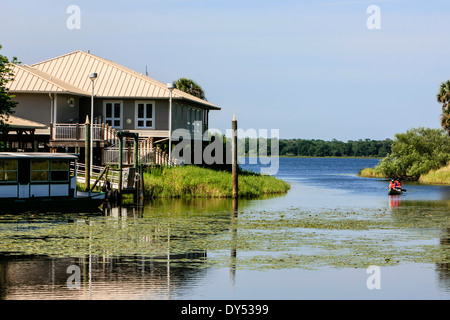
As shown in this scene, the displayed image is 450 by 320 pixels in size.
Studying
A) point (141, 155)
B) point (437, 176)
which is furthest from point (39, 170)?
point (437, 176)

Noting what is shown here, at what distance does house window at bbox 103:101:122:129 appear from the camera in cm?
5703

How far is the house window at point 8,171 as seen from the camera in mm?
34375

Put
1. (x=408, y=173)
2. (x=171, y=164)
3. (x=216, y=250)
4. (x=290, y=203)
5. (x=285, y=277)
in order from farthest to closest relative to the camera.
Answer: (x=408, y=173) → (x=171, y=164) → (x=290, y=203) → (x=216, y=250) → (x=285, y=277)

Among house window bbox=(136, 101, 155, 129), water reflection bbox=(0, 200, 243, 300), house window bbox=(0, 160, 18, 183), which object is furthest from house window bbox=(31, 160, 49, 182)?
Result: house window bbox=(136, 101, 155, 129)

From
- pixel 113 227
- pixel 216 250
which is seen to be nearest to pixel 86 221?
pixel 113 227

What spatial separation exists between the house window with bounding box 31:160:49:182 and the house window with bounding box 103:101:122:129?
21.4 metres

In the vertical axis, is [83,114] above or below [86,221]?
above

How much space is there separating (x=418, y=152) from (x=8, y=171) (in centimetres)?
6703

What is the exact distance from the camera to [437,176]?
8850cm

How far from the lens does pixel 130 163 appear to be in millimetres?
49188

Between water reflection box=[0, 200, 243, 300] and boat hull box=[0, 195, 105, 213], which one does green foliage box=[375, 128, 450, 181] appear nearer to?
boat hull box=[0, 195, 105, 213]

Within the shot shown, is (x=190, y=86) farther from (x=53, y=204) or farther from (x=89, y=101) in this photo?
(x=53, y=204)

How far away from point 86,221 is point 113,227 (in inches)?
111
